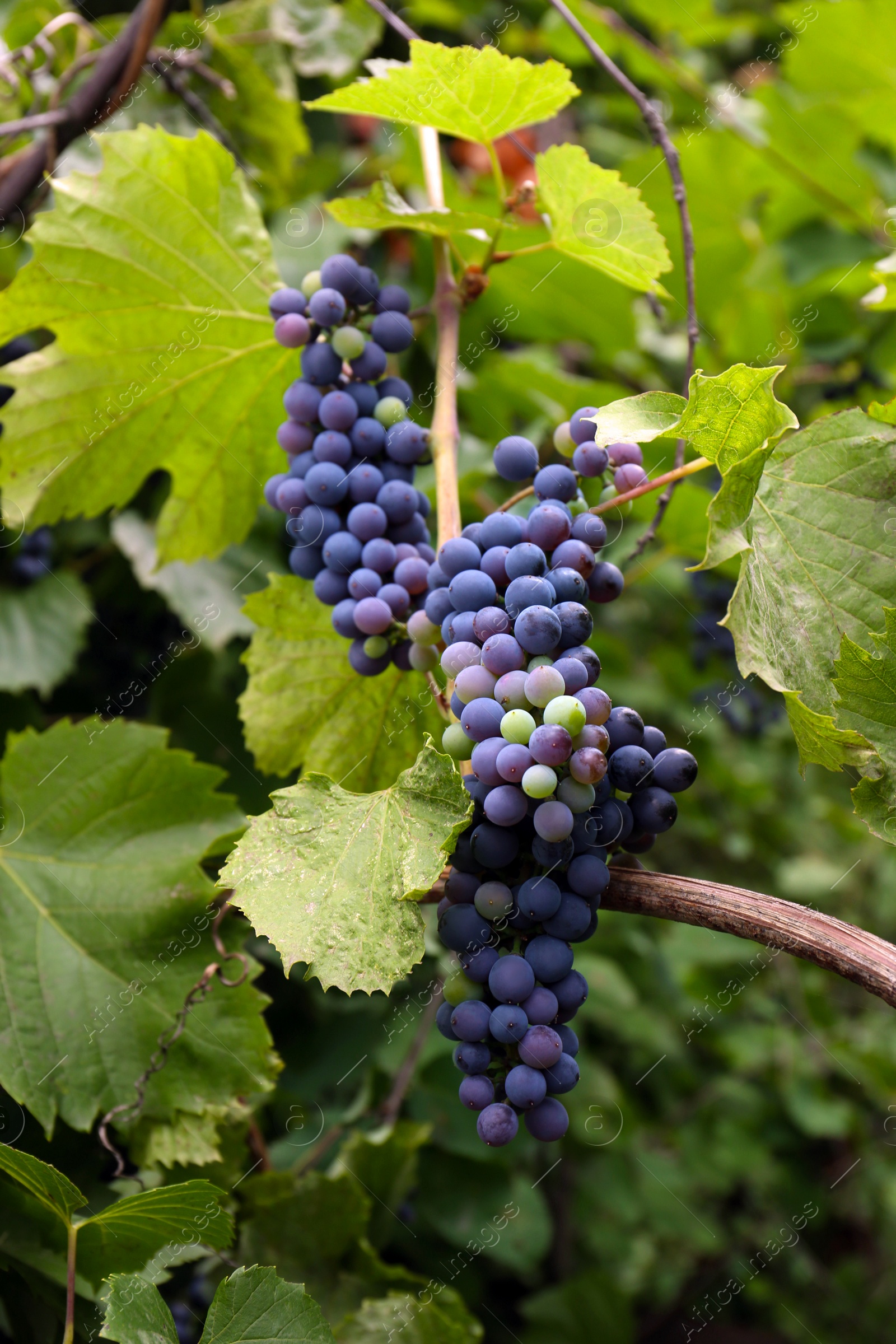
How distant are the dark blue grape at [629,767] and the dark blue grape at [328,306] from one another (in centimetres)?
55

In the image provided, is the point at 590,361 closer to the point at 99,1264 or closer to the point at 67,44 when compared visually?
the point at 67,44

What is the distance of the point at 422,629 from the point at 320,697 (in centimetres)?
25

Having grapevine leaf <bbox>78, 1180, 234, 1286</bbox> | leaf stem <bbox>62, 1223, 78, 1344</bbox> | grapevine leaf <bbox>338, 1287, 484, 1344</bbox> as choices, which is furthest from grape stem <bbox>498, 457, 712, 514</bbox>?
grapevine leaf <bbox>338, 1287, 484, 1344</bbox>

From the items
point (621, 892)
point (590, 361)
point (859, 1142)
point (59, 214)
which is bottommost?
point (859, 1142)

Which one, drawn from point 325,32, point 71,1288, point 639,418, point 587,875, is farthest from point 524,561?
point 325,32

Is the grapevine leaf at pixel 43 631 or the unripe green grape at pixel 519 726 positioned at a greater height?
the unripe green grape at pixel 519 726

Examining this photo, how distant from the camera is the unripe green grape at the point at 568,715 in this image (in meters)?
0.70

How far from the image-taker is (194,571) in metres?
1.52

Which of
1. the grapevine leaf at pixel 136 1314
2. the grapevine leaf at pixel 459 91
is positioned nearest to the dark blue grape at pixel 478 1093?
the grapevine leaf at pixel 136 1314

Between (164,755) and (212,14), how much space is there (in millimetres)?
1396

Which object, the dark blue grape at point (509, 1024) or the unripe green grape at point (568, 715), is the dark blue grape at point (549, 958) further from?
the unripe green grape at point (568, 715)

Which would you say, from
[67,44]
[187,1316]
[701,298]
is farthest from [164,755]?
[701,298]

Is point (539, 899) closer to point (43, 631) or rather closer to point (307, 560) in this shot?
point (307, 560)

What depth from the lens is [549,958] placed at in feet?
2.38
